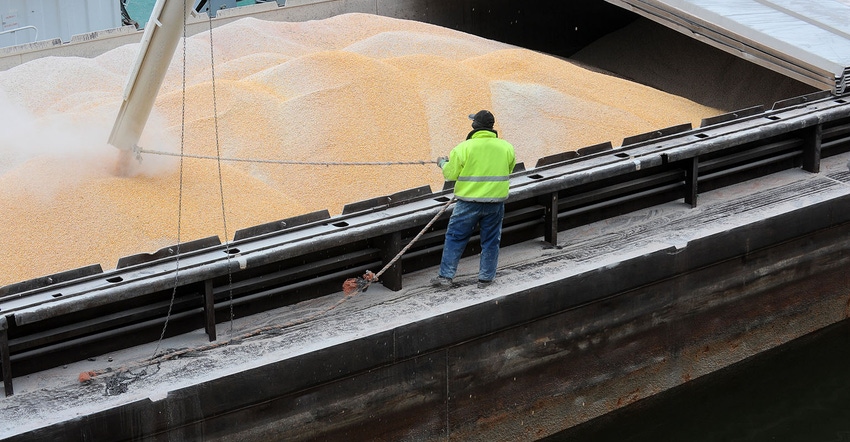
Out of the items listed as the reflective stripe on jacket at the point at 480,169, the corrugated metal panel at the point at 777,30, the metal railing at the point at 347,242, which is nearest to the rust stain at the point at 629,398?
the metal railing at the point at 347,242

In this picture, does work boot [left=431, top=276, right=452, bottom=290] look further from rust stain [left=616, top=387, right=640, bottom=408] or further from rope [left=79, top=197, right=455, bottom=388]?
rust stain [left=616, top=387, right=640, bottom=408]

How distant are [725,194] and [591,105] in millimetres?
1548

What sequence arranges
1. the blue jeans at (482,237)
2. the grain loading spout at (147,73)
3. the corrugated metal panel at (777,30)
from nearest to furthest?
the blue jeans at (482,237), the grain loading spout at (147,73), the corrugated metal panel at (777,30)

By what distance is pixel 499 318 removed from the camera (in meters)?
5.71

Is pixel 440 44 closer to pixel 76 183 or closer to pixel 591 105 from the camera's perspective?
pixel 591 105

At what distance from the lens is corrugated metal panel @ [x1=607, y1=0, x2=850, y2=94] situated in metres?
8.64

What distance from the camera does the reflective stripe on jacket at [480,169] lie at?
571 cm

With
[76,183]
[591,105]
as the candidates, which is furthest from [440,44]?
[76,183]

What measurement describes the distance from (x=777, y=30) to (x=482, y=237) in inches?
184

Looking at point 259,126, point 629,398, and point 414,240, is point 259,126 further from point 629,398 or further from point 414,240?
point 629,398

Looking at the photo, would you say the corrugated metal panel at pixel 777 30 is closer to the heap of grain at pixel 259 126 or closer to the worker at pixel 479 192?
the heap of grain at pixel 259 126

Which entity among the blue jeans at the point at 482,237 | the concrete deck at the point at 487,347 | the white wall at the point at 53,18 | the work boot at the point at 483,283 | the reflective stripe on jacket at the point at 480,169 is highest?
the white wall at the point at 53,18

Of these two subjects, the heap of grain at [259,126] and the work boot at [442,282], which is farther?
the heap of grain at [259,126]

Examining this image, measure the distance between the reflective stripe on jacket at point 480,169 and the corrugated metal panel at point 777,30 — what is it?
159 inches
